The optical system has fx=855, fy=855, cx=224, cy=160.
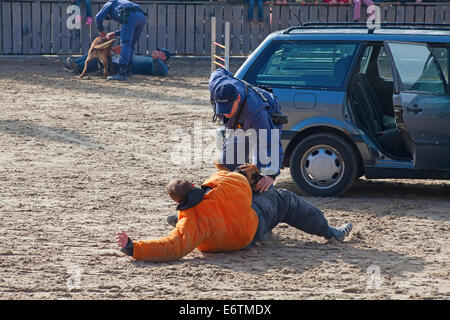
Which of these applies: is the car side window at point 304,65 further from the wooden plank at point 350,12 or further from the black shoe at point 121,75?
the wooden plank at point 350,12

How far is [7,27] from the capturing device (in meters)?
21.6

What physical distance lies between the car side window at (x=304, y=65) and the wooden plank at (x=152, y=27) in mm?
13590

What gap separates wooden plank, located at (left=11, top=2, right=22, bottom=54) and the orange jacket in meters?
16.0

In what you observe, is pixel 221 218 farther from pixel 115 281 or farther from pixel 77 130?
pixel 77 130

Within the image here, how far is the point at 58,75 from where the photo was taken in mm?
Answer: 19188

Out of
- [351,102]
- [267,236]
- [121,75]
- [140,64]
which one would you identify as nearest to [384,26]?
[351,102]

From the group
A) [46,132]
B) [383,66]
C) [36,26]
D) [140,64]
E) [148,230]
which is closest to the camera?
[148,230]

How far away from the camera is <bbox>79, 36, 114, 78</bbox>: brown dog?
60.0 feet

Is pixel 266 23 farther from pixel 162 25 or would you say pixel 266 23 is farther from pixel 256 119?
pixel 256 119

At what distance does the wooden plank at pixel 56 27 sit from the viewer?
21.5 m

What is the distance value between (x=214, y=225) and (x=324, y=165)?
245cm

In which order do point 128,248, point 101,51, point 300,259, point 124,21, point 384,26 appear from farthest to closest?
point 101,51 < point 124,21 < point 384,26 < point 300,259 < point 128,248

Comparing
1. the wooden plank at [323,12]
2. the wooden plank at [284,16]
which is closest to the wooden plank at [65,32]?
the wooden plank at [284,16]

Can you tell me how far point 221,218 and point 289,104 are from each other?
8.28 ft
